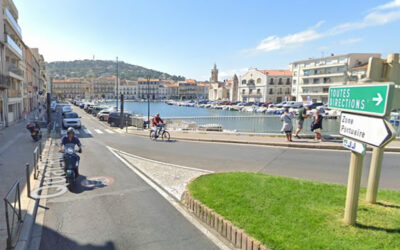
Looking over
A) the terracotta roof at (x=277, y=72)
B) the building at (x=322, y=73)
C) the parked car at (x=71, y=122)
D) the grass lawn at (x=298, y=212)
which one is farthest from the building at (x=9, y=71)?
the terracotta roof at (x=277, y=72)

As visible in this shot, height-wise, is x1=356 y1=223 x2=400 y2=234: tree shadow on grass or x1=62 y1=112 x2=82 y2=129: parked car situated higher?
x1=356 y1=223 x2=400 y2=234: tree shadow on grass

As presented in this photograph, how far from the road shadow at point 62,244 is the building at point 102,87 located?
165430 mm

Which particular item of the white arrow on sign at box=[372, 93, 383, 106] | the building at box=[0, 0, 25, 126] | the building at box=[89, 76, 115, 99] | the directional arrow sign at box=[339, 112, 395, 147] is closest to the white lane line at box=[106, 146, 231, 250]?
the directional arrow sign at box=[339, 112, 395, 147]

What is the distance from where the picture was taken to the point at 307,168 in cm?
855

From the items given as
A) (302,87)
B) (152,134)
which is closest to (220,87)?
(302,87)

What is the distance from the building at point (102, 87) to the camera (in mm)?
158625

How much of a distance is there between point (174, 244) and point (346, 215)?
296 centimetres

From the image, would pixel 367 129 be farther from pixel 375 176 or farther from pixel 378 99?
pixel 375 176

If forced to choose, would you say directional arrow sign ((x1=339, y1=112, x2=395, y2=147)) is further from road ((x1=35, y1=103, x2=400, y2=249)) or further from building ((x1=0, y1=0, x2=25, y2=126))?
building ((x1=0, y1=0, x2=25, y2=126))

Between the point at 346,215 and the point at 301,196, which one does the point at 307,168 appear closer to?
the point at 301,196

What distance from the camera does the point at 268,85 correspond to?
281 feet

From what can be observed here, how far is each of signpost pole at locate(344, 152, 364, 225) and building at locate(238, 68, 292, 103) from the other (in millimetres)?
83844

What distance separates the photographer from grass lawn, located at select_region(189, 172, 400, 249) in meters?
3.64

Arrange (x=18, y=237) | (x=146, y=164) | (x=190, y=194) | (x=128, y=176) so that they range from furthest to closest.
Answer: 1. (x=146, y=164)
2. (x=128, y=176)
3. (x=190, y=194)
4. (x=18, y=237)
